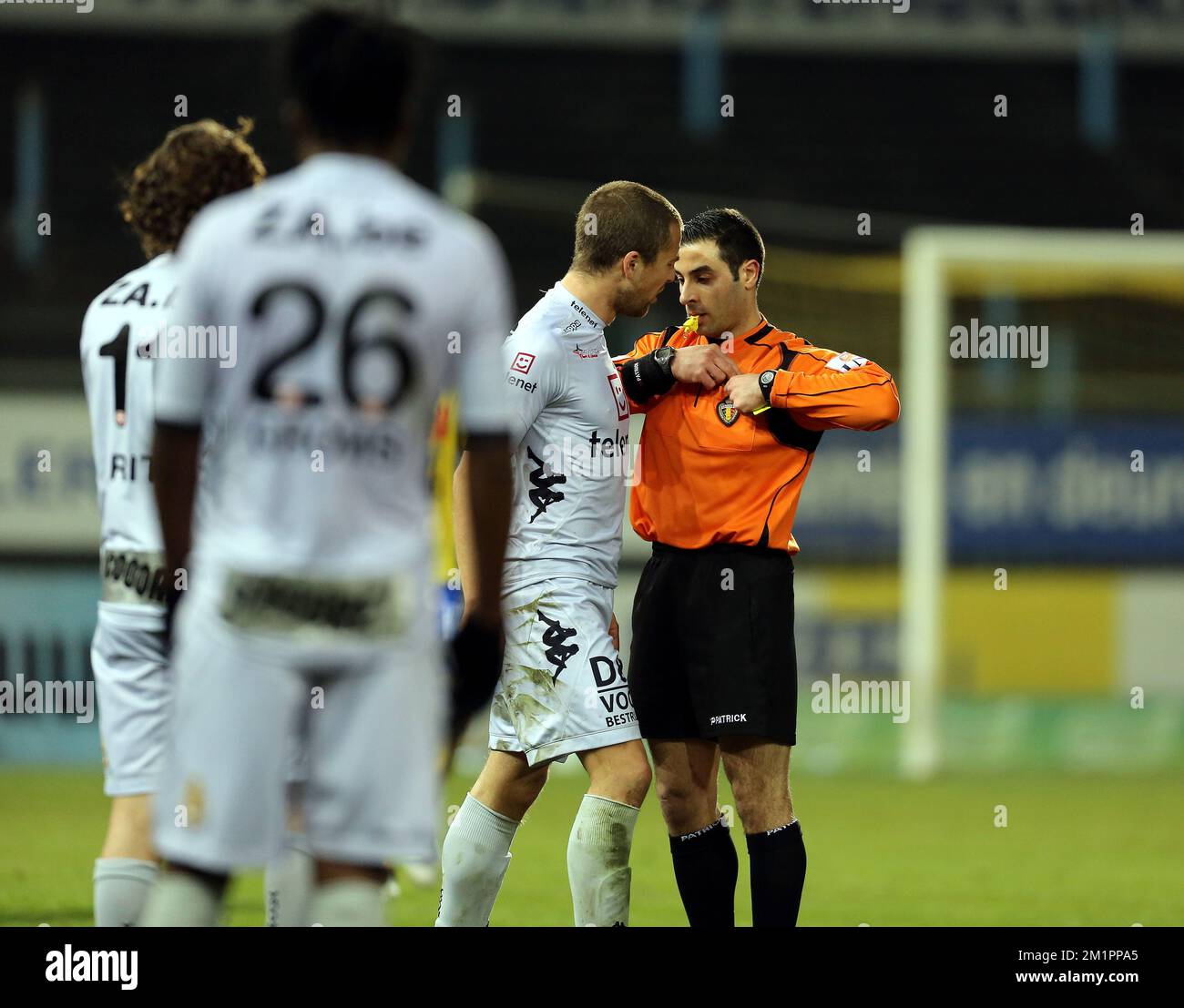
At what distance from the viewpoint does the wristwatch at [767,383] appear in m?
4.76

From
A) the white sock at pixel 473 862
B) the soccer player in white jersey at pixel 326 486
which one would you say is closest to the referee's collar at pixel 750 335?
the white sock at pixel 473 862

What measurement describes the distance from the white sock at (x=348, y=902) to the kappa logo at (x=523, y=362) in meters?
1.92

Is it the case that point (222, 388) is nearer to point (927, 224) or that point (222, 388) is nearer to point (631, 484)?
point (631, 484)

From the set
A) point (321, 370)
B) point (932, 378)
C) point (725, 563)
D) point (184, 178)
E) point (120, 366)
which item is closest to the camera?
point (321, 370)

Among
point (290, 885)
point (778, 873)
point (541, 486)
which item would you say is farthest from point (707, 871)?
point (290, 885)

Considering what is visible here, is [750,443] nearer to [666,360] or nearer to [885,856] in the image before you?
[666,360]

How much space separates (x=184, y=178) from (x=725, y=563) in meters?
1.69

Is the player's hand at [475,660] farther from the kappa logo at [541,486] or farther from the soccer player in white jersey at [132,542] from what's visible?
the kappa logo at [541,486]

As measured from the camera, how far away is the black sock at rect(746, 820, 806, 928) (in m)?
4.65

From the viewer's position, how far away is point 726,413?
16.0 ft

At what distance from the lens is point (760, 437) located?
4.85 metres

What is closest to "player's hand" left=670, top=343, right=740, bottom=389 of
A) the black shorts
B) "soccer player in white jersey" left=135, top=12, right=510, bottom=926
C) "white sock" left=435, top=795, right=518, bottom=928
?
the black shorts
